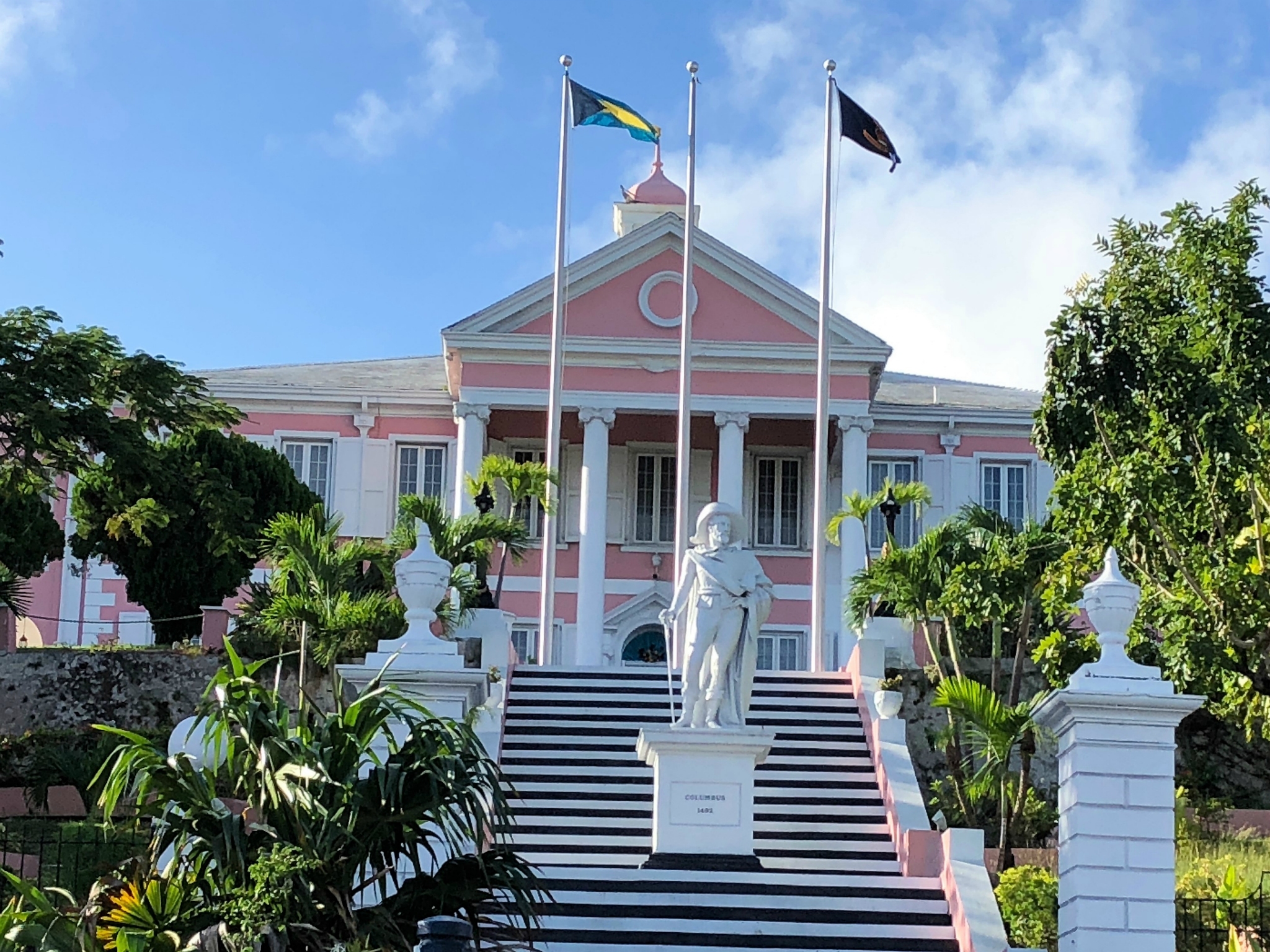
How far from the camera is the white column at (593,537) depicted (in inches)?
1193

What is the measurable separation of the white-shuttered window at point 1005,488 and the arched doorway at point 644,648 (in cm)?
605

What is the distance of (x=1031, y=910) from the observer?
15258 mm

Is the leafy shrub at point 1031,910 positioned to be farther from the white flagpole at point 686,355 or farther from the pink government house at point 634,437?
the pink government house at point 634,437

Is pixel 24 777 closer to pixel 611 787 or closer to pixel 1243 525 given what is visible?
pixel 611 787

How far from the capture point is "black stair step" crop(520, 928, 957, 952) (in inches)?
569

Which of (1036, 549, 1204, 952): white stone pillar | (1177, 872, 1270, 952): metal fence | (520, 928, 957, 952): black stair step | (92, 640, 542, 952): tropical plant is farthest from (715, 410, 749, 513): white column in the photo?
(92, 640, 542, 952): tropical plant

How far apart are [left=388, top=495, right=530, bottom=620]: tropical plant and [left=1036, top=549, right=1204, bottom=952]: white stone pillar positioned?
32.6 ft

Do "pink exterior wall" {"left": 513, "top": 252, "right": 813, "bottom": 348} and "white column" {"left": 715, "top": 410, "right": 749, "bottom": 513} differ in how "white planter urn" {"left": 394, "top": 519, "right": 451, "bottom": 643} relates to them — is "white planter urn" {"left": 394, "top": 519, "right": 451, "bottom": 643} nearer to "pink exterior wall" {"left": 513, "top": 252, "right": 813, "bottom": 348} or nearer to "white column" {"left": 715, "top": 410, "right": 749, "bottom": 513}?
"white column" {"left": 715, "top": 410, "right": 749, "bottom": 513}

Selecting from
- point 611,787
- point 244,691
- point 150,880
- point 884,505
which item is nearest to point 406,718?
point 244,691

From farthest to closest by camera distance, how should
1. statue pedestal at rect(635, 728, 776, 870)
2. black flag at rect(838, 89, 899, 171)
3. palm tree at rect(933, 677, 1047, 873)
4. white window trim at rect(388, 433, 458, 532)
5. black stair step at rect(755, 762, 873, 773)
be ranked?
white window trim at rect(388, 433, 458, 532) → black flag at rect(838, 89, 899, 171) → black stair step at rect(755, 762, 873, 773) → palm tree at rect(933, 677, 1047, 873) → statue pedestal at rect(635, 728, 776, 870)

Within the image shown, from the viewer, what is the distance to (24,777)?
2131cm

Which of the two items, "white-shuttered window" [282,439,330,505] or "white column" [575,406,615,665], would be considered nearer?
"white column" [575,406,615,665]

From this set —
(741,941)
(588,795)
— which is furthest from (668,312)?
(741,941)

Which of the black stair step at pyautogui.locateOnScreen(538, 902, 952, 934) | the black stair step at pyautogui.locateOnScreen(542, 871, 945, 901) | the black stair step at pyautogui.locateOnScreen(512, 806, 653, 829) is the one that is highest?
the black stair step at pyautogui.locateOnScreen(512, 806, 653, 829)
